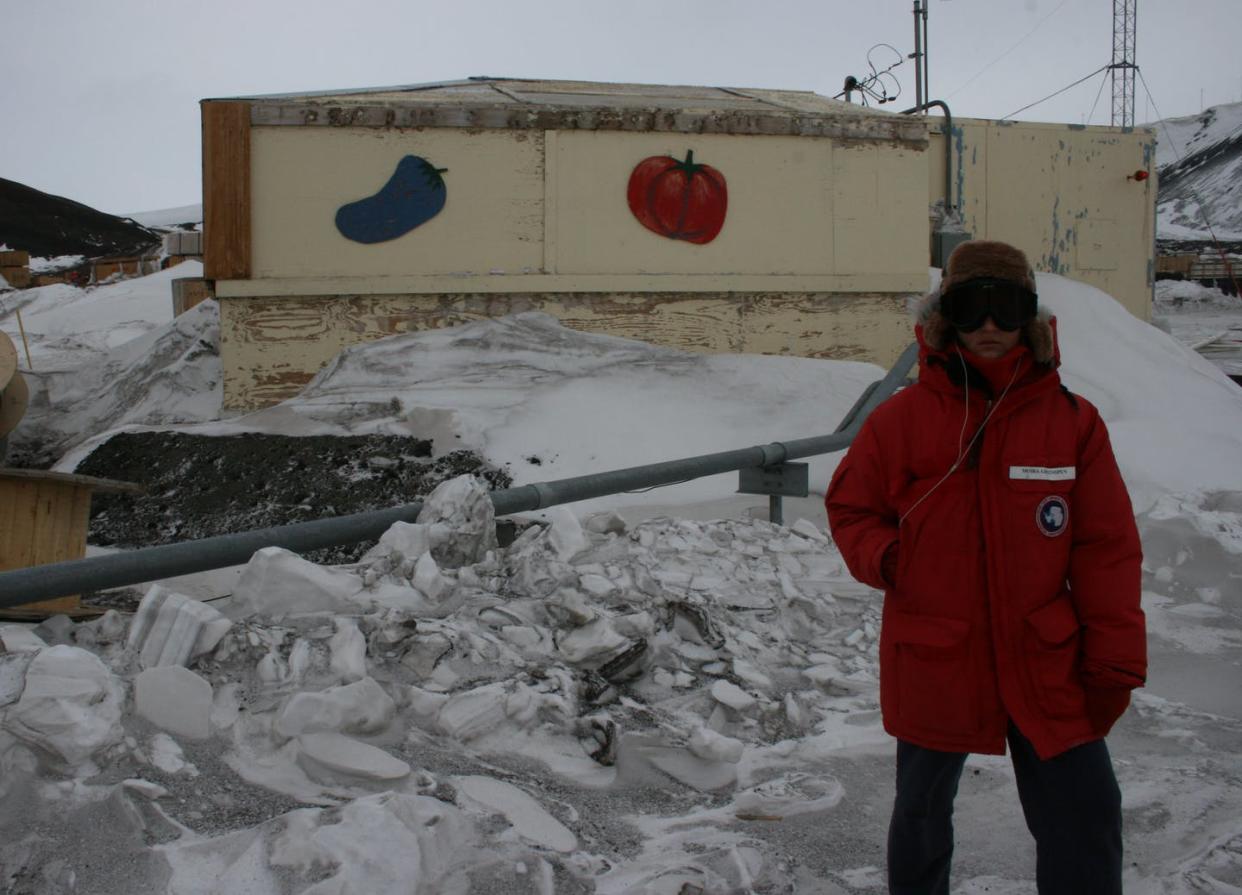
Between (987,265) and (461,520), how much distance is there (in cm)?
290

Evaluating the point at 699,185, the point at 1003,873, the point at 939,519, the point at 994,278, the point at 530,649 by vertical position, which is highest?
the point at 699,185

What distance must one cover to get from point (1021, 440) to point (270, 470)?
7.01 metres

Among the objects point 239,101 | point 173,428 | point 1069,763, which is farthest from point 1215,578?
point 239,101

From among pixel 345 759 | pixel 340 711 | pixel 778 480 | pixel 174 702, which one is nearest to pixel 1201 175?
pixel 778 480

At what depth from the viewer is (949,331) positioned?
2.61m

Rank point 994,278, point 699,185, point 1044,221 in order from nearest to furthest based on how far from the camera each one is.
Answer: point 994,278
point 699,185
point 1044,221

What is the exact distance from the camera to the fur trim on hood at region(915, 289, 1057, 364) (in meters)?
2.53

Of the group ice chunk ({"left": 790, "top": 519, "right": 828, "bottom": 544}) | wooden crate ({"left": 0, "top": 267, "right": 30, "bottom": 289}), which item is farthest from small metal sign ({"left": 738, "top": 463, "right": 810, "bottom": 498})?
wooden crate ({"left": 0, "top": 267, "right": 30, "bottom": 289})

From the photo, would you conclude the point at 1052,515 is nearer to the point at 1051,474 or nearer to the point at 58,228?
the point at 1051,474

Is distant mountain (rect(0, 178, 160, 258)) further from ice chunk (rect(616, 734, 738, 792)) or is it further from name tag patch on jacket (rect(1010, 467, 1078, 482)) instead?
name tag patch on jacket (rect(1010, 467, 1078, 482))

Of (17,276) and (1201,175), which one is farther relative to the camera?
(1201,175)

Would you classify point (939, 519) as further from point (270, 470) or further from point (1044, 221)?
point (1044, 221)

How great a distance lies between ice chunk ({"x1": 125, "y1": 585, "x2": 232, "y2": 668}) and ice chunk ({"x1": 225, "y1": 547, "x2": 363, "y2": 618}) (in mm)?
453

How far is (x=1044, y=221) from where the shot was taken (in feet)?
47.6
